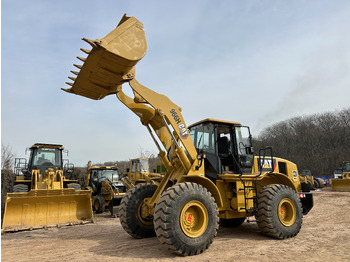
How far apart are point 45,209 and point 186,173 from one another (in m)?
5.62

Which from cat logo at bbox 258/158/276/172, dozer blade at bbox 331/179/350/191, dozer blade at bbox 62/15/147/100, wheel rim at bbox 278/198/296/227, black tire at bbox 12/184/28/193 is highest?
dozer blade at bbox 62/15/147/100

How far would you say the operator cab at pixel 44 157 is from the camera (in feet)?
42.0

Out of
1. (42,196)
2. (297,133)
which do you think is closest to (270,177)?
(42,196)

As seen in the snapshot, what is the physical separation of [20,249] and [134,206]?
2656mm

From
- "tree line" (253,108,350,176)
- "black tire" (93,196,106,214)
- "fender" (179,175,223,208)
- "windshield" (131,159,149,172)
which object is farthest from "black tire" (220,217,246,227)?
"tree line" (253,108,350,176)

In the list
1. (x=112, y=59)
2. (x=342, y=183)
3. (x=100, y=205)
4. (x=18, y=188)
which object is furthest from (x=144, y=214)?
(x=342, y=183)

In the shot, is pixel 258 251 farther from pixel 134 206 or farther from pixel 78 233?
pixel 78 233

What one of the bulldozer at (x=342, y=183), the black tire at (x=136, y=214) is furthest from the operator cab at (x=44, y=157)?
the bulldozer at (x=342, y=183)

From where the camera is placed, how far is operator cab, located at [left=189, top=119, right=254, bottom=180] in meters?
6.97

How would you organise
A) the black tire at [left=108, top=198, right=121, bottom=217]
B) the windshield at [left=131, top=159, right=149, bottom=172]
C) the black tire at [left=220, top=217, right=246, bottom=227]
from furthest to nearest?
the windshield at [left=131, top=159, right=149, bottom=172], the black tire at [left=108, top=198, right=121, bottom=217], the black tire at [left=220, top=217, right=246, bottom=227]

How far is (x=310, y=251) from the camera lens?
539cm

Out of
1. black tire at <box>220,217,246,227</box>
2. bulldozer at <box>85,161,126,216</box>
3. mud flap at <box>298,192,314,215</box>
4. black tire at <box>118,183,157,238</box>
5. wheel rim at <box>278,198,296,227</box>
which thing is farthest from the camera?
bulldozer at <box>85,161,126,216</box>

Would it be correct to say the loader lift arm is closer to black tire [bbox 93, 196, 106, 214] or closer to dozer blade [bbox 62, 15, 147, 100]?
dozer blade [bbox 62, 15, 147, 100]

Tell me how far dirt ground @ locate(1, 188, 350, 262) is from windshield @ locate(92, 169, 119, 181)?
730 cm
